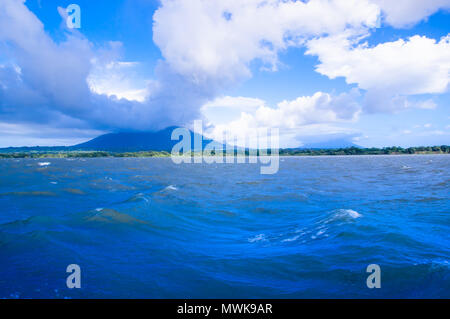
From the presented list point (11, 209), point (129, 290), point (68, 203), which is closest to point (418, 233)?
point (129, 290)

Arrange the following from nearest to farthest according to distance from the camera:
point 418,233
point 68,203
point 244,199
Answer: point 418,233
point 68,203
point 244,199

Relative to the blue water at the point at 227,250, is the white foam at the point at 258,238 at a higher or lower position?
lower

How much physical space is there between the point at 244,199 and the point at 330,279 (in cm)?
1762

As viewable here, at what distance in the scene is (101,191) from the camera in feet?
106

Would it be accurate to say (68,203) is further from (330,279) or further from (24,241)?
(330,279)
